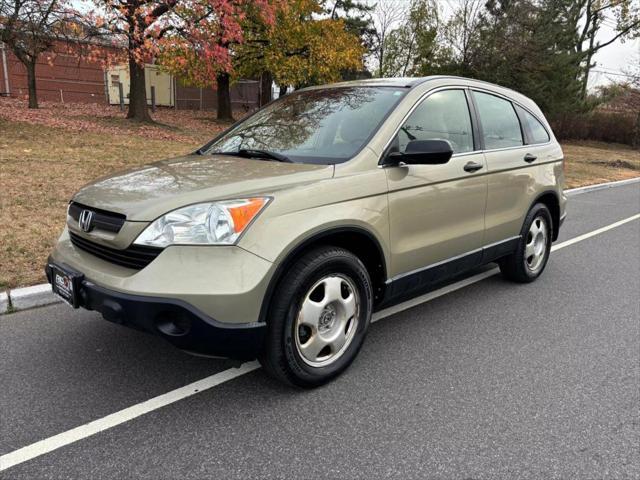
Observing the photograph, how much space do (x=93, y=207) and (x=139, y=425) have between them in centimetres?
121

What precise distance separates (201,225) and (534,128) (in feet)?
12.3

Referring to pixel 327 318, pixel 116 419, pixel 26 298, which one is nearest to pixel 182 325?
pixel 116 419

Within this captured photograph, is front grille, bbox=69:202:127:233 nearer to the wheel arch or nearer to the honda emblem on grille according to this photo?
the honda emblem on grille

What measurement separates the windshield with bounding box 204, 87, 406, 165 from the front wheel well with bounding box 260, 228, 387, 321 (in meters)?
0.47

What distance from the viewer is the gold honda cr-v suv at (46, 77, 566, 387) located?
2.58 metres

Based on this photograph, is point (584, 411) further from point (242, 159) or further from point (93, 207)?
point (93, 207)

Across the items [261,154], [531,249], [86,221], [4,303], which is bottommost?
[4,303]

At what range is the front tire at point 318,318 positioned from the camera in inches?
109

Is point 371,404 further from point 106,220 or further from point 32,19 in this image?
point 32,19

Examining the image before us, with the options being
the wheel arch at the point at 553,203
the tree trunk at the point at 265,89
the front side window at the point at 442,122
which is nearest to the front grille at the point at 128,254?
the front side window at the point at 442,122

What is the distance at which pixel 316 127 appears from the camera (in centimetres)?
372

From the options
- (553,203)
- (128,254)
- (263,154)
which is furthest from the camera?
(553,203)

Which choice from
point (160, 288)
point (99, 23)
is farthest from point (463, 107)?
point (99, 23)

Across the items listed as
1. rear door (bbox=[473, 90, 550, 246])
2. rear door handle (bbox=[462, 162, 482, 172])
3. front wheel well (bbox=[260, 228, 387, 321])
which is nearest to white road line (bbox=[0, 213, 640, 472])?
front wheel well (bbox=[260, 228, 387, 321])
